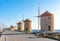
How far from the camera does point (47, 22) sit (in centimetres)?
3825

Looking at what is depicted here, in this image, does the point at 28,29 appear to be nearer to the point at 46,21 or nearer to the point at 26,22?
the point at 26,22

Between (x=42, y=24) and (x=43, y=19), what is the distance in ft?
3.57

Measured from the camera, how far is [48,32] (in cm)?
3884

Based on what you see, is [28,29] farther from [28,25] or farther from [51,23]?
[51,23]

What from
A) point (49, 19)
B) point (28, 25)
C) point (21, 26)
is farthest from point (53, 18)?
point (21, 26)

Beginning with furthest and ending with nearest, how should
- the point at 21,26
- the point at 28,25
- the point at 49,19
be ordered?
the point at 21,26 → the point at 28,25 → the point at 49,19

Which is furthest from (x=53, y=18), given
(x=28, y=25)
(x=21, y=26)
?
(x=21, y=26)

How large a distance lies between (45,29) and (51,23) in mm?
1829

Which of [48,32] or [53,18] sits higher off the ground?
[53,18]

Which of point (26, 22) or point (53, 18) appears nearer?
point (53, 18)

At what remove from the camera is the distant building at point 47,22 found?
38.2 m

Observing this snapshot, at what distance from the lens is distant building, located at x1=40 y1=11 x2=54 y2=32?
3822cm

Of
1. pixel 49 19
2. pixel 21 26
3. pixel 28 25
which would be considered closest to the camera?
pixel 49 19

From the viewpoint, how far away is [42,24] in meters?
38.8
